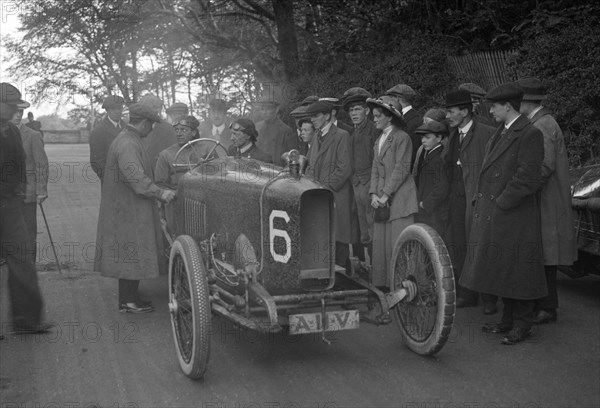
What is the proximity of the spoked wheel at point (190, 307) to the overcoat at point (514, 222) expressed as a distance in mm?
2175

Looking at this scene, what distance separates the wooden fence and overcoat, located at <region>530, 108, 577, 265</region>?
527 cm

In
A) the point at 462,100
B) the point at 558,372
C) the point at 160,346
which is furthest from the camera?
the point at 462,100

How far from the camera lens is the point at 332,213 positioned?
5.31 m

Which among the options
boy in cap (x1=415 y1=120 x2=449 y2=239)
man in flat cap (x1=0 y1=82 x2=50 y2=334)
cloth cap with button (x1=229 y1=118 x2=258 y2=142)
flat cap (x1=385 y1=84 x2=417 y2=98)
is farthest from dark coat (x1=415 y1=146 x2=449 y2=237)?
man in flat cap (x1=0 y1=82 x2=50 y2=334)

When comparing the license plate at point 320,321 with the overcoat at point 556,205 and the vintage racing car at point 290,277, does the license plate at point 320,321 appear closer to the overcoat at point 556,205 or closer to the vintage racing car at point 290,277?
the vintage racing car at point 290,277

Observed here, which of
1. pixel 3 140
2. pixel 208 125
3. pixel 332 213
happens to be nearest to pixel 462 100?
pixel 332 213

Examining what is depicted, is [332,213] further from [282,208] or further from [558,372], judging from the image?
[558,372]

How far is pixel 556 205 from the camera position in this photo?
591 centimetres

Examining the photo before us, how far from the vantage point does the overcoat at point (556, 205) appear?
584 cm

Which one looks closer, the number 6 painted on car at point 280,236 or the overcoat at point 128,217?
the number 6 painted on car at point 280,236

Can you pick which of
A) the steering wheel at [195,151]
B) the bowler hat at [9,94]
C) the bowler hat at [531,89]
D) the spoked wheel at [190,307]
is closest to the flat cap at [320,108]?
the steering wheel at [195,151]

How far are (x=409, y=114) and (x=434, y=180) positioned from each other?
4.17ft

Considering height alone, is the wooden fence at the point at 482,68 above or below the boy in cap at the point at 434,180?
above

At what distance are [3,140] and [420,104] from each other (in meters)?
6.99
